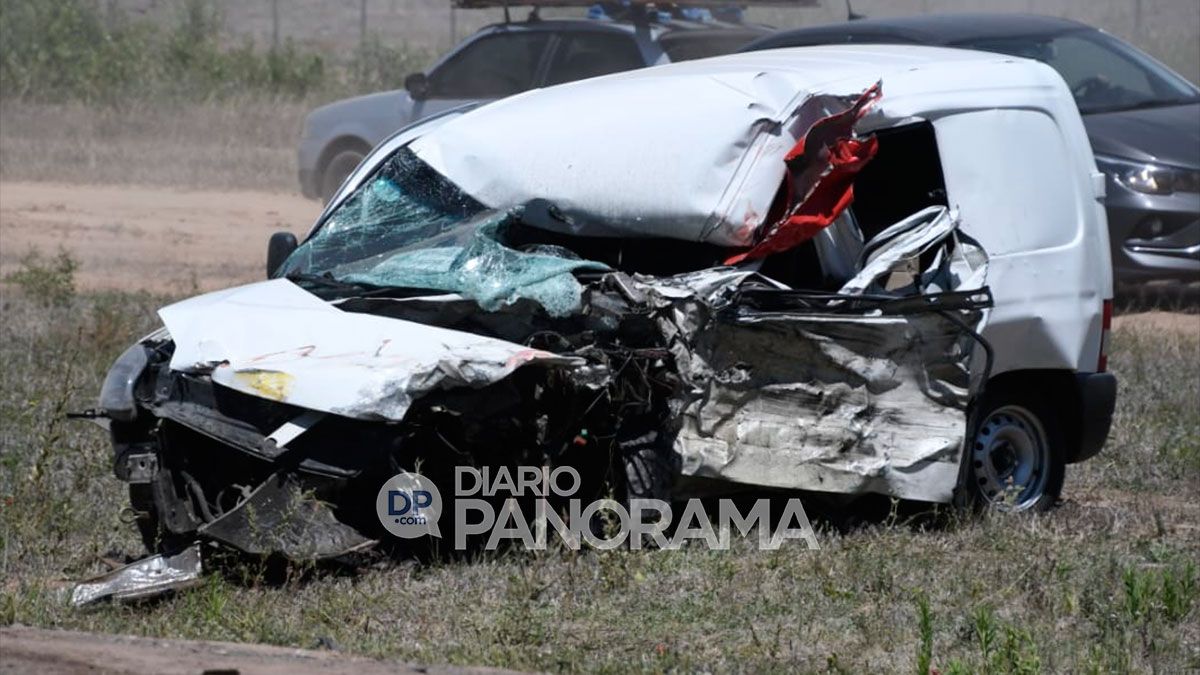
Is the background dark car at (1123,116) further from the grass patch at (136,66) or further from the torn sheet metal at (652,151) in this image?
the grass patch at (136,66)

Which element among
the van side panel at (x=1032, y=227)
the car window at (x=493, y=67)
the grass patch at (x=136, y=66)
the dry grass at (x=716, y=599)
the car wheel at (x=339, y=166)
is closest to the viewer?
the dry grass at (x=716, y=599)

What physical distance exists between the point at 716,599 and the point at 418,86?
31.5 feet

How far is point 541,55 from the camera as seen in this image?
1424cm

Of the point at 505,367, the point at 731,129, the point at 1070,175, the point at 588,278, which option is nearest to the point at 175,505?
the point at 505,367

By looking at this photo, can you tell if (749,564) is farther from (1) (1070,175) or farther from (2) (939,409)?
(1) (1070,175)

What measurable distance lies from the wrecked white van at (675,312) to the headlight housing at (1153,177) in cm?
484

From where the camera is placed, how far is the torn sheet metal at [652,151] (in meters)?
6.40

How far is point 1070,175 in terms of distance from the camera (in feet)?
23.4

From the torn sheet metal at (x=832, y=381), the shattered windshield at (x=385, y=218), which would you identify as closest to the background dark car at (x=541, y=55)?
the shattered windshield at (x=385, y=218)

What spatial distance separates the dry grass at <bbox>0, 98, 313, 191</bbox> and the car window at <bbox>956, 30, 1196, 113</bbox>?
8.94 m

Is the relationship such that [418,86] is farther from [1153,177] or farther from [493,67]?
[1153,177]

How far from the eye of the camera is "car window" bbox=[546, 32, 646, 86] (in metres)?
13.6

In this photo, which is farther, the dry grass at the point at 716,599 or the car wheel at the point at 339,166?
the car wheel at the point at 339,166

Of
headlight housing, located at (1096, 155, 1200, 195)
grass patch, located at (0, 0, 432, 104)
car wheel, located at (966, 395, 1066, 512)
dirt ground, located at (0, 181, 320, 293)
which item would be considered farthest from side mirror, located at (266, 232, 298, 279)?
grass patch, located at (0, 0, 432, 104)
